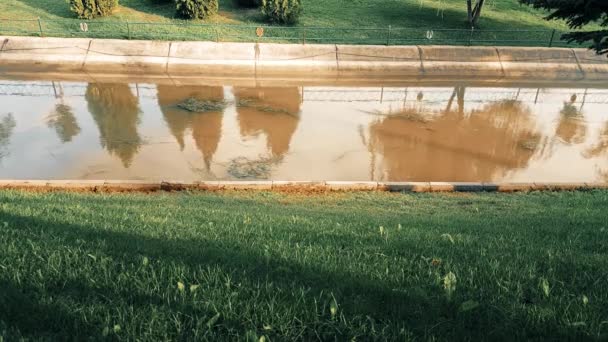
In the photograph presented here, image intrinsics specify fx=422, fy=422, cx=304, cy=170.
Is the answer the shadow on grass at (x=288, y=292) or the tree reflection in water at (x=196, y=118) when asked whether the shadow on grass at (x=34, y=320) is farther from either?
the tree reflection in water at (x=196, y=118)

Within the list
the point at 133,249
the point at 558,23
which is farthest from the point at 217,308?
the point at 558,23

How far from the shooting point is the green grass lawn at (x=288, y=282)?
2369 millimetres

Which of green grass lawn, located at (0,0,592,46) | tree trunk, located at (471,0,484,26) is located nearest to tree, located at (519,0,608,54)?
green grass lawn, located at (0,0,592,46)

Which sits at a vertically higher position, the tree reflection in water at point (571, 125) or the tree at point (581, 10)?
the tree at point (581, 10)

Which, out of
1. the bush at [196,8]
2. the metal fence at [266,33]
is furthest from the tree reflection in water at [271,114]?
the bush at [196,8]

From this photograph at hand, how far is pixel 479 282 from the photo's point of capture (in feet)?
9.91

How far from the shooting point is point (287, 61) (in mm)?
20219

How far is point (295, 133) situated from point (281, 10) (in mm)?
12036

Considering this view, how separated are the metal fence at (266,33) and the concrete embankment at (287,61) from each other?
0.79 meters

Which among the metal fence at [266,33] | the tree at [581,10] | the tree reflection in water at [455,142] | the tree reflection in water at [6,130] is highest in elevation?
the tree at [581,10]

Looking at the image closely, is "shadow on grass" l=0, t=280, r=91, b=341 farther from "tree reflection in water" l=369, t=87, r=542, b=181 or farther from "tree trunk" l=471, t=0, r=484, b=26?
"tree trunk" l=471, t=0, r=484, b=26

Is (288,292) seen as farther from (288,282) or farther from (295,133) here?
(295,133)

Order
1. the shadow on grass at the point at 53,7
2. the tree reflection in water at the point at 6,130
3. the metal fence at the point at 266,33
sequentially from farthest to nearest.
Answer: the shadow on grass at the point at 53,7 < the metal fence at the point at 266,33 < the tree reflection in water at the point at 6,130

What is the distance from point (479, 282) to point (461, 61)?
785 inches
